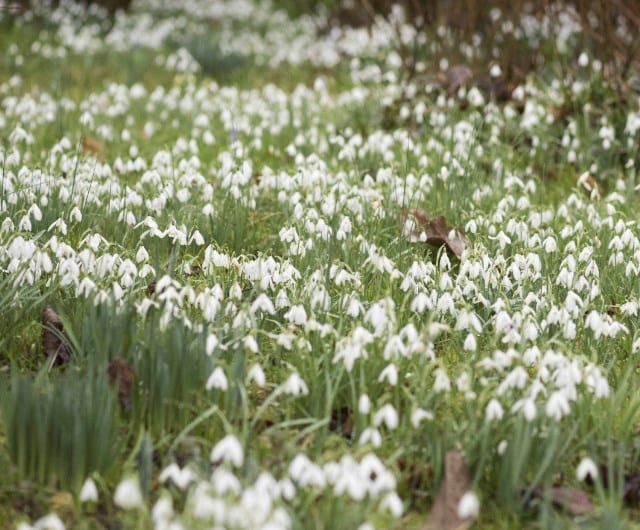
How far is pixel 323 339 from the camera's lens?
2.74 metres

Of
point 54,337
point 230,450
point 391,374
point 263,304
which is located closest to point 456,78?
point 263,304

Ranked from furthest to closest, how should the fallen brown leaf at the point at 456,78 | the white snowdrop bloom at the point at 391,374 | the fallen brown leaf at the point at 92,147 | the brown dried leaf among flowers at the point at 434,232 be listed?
the fallen brown leaf at the point at 456,78 → the fallen brown leaf at the point at 92,147 → the brown dried leaf among flowers at the point at 434,232 → the white snowdrop bloom at the point at 391,374

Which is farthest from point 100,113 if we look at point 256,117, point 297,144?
point 297,144

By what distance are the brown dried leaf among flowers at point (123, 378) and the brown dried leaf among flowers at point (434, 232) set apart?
4.51 ft

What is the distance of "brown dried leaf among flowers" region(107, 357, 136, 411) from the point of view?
2516 millimetres

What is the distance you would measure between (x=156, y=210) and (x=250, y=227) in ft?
1.49

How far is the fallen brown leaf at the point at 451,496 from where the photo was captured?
7.22 ft

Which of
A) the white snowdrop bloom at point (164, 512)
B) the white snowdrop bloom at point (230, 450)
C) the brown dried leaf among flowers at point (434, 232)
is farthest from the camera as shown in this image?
the brown dried leaf among flowers at point (434, 232)

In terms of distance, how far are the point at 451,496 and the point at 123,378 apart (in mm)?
844

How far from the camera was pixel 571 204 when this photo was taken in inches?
179

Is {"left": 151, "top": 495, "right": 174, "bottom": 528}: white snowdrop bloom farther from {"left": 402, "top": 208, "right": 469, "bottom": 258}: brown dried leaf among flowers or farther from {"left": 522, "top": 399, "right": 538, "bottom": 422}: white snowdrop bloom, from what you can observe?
{"left": 402, "top": 208, "right": 469, "bottom": 258}: brown dried leaf among flowers

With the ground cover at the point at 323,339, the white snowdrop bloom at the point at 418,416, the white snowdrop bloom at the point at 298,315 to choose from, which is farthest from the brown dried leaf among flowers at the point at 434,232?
the white snowdrop bloom at the point at 418,416

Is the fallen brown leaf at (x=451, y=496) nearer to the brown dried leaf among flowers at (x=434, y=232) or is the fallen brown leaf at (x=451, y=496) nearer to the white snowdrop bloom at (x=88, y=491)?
the white snowdrop bloom at (x=88, y=491)

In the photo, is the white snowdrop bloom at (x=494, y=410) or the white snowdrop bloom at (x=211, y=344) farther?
the white snowdrop bloom at (x=211, y=344)
